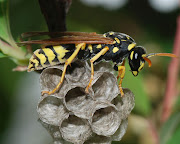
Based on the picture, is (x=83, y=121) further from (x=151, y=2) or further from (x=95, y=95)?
(x=151, y=2)

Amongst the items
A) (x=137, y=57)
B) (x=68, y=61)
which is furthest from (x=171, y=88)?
(x=68, y=61)

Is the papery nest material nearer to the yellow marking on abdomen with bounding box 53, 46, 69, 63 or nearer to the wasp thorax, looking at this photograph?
the yellow marking on abdomen with bounding box 53, 46, 69, 63

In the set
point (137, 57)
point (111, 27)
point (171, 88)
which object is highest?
point (111, 27)

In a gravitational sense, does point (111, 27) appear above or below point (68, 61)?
above

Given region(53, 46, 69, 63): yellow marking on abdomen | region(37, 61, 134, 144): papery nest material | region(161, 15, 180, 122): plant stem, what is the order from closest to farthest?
1. region(37, 61, 134, 144): papery nest material
2. region(53, 46, 69, 63): yellow marking on abdomen
3. region(161, 15, 180, 122): plant stem

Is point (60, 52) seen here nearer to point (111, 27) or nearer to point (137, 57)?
point (137, 57)

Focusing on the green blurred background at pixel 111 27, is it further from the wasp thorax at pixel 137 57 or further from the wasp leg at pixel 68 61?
the wasp leg at pixel 68 61

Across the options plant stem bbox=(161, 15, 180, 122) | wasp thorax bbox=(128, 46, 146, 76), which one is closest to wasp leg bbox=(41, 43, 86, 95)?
wasp thorax bbox=(128, 46, 146, 76)
